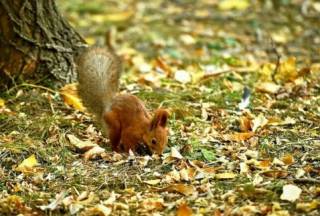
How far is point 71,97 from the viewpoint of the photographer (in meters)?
5.17

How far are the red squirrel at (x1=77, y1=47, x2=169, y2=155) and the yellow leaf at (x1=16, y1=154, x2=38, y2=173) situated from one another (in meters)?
A: 0.51

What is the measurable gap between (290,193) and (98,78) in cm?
165

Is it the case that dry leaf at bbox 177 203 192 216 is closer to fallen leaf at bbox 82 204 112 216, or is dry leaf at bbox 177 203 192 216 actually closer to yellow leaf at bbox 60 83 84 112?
fallen leaf at bbox 82 204 112 216

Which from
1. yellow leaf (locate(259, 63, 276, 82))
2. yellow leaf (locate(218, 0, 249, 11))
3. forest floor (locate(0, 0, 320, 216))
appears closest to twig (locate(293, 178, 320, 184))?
forest floor (locate(0, 0, 320, 216))

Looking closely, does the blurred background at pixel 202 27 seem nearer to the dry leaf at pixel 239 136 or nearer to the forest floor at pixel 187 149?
the forest floor at pixel 187 149

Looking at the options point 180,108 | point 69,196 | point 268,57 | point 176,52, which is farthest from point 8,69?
point 268,57

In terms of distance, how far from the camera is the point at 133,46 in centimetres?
805

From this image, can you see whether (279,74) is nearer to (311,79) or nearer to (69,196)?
(311,79)

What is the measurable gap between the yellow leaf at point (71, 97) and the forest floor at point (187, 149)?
31 millimetres

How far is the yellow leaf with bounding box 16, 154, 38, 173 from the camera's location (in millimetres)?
4117

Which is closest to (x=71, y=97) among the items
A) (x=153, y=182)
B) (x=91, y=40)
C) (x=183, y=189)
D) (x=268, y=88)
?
(x=153, y=182)

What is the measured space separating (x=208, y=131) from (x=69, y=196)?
1295 mm

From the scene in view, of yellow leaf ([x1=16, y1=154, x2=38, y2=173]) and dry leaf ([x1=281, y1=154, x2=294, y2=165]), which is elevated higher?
dry leaf ([x1=281, y1=154, x2=294, y2=165])

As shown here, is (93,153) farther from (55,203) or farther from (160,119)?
(55,203)
